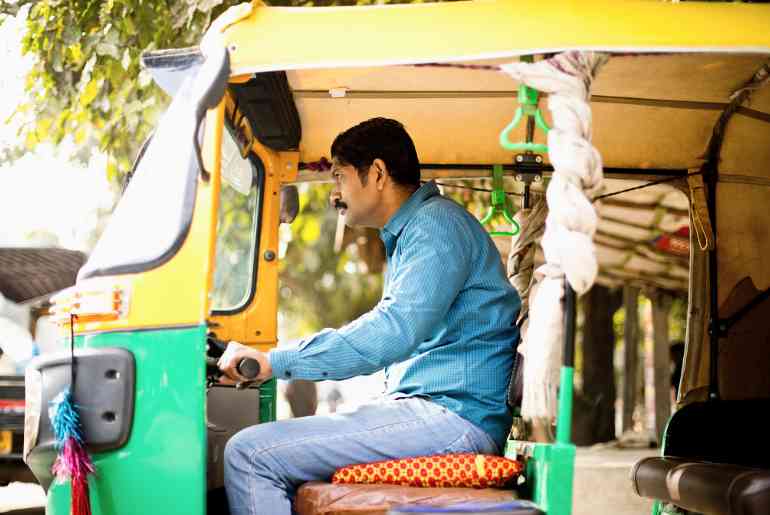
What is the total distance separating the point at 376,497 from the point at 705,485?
1.52 metres

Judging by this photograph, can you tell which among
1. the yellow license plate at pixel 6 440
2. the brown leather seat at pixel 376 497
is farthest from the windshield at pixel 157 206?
the yellow license plate at pixel 6 440

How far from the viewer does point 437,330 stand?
3.54 metres

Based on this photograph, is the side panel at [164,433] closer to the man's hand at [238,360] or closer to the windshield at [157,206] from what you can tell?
the man's hand at [238,360]

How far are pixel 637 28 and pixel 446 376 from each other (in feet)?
4.20

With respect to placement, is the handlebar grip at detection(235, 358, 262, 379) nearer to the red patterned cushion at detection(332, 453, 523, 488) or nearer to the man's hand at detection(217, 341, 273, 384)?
the man's hand at detection(217, 341, 273, 384)

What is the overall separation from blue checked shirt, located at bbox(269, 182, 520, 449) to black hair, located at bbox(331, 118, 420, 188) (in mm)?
167

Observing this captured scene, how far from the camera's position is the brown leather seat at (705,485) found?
3.57m

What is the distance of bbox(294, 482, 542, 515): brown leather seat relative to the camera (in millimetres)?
3078

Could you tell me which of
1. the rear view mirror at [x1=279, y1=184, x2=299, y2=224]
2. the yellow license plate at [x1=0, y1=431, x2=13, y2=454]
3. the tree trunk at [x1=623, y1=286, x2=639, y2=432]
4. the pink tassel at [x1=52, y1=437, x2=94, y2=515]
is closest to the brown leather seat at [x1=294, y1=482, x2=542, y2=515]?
the pink tassel at [x1=52, y1=437, x2=94, y2=515]

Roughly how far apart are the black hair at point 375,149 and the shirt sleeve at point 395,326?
47 centimetres

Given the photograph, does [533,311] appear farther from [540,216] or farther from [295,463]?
[540,216]

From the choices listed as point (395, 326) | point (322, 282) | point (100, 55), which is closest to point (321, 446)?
point (395, 326)

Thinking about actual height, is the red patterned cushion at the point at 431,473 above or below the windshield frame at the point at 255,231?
below

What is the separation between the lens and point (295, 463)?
3254mm
